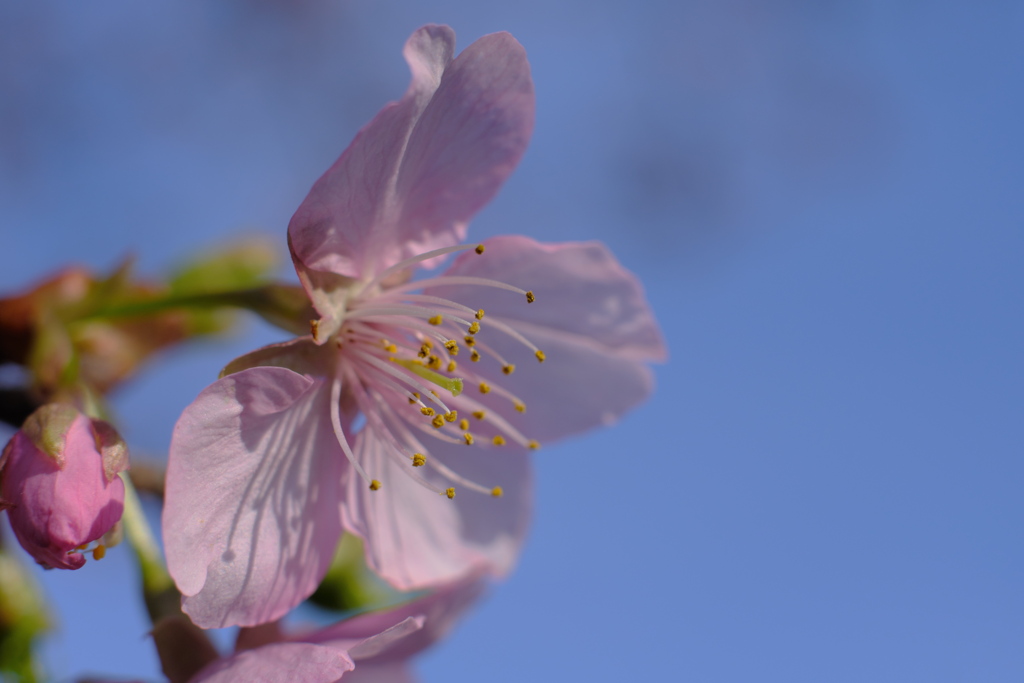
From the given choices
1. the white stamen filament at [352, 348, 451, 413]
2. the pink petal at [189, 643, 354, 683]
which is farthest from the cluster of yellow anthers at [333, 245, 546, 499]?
the pink petal at [189, 643, 354, 683]

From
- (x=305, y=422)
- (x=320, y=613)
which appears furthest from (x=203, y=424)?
(x=320, y=613)

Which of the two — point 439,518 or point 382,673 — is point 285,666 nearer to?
point 382,673

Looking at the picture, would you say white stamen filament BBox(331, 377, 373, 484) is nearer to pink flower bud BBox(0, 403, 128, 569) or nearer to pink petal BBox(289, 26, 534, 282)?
pink petal BBox(289, 26, 534, 282)

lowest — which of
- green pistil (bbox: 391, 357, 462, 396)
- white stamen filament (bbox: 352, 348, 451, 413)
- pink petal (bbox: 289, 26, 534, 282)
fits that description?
white stamen filament (bbox: 352, 348, 451, 413)

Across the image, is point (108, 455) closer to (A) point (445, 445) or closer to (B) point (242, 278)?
(A) point (445, 445)

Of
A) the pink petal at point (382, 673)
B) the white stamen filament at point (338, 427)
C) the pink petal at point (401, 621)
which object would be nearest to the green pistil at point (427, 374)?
the white stamen filament at point (338, 427)

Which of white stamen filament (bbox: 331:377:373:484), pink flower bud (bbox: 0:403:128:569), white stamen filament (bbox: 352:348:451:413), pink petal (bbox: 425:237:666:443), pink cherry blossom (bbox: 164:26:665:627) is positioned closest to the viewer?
pink flower bud (bbox: 0:403:128:569)

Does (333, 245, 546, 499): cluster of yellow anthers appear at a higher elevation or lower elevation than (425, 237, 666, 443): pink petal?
lower

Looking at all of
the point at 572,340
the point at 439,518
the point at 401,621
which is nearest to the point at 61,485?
the point at 401,621
